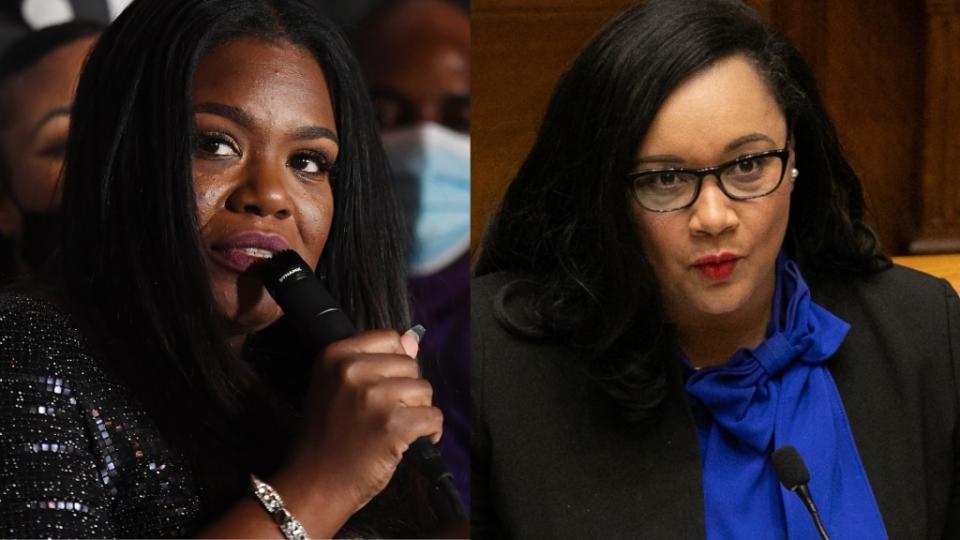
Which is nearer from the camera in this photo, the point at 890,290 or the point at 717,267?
the point at 717,267

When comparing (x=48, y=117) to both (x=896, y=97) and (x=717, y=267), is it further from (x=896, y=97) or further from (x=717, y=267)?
(x=896, y=97)

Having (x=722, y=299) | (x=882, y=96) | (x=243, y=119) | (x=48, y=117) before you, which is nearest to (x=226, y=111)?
(x=243, y=119)

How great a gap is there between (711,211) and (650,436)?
260mm

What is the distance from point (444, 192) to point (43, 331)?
355mm

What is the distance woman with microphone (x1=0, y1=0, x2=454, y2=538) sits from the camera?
0.98 meters

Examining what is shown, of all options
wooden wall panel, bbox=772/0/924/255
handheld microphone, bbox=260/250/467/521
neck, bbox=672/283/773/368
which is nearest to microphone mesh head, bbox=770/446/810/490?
neck, bbox=672/283/773/368

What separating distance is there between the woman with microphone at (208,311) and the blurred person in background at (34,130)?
13 mm

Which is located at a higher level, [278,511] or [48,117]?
[48,117]

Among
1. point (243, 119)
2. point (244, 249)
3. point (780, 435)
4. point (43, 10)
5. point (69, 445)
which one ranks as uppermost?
point (43, 10)

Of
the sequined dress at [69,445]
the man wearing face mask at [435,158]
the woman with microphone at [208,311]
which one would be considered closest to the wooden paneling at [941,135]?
the man wearing face mask at [435,158]

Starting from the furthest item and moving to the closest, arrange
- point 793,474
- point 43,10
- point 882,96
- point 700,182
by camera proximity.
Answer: point 882,96, point 700,182, point 793,474, point 43,10

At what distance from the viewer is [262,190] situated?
104cm

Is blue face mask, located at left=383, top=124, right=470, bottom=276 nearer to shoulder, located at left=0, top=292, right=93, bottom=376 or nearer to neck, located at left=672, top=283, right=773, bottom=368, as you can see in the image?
shoulder, located at left=0, top=292, right=93, bottom=376

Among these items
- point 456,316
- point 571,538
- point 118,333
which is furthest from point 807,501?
point 118,333
